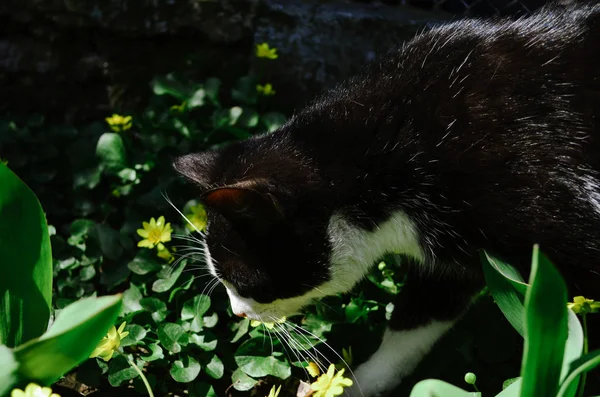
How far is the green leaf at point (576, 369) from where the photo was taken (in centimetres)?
115

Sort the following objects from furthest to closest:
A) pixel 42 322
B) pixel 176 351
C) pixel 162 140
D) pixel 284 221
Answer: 1. pixel 162 140
2. pixel 176 351
3. pixel 284 221
4. pixel 42 322

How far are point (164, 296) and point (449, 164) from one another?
0.89 m

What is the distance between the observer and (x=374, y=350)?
2027 millimetres

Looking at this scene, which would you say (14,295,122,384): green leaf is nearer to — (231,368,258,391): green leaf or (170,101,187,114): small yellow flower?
(231,368,258,391): green leaf

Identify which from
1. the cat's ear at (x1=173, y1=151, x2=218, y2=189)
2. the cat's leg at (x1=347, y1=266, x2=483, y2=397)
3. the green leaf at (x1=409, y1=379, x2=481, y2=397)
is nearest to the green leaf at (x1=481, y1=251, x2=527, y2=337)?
the green leaf at (x1=409, y1=379, x2=481, y2=397)

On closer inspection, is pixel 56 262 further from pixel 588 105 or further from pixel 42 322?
pixel 588 105

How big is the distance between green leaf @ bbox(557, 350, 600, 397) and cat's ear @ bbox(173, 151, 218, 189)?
2.73 ft

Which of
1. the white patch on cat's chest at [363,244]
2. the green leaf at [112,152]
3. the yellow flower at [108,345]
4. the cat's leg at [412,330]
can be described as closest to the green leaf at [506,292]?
the white patch on cat's chest at [363,244]

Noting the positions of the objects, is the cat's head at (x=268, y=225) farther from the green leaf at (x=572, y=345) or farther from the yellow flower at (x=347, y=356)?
the green leaf at (x=572, y=345)

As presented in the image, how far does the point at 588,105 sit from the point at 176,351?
3.70ft

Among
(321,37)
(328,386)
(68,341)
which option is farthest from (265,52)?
(68,341)

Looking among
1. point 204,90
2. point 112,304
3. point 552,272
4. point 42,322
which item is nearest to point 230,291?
point 42,322

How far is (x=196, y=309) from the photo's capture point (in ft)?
6.36

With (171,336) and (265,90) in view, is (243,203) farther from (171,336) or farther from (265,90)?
(265,90)
